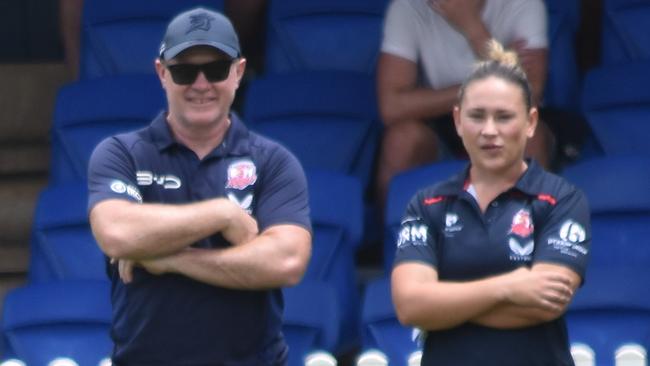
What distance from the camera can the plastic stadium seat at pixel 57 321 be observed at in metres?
5.76

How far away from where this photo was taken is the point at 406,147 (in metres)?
6.32

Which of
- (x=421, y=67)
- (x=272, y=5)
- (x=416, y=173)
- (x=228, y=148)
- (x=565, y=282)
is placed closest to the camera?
(x=565, y=282)

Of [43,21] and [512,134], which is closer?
[512,134]

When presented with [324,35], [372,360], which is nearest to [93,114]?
[324,35]

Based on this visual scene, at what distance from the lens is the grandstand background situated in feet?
18.3

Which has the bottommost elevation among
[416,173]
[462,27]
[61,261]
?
[61,261]

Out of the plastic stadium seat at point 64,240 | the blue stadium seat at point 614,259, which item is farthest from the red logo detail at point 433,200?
the plastic stadium seat at point 64,240

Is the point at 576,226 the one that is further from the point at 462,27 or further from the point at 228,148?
the point at 462,27

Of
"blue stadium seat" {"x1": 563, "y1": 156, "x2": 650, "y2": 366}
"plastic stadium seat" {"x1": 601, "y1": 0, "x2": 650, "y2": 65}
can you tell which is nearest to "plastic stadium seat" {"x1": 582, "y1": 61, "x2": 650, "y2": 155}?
"plastic stadium seat" {"x1": 601, "y1": 0, "x2": 650, "y2": 65}

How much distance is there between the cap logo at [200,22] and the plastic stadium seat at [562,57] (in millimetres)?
2638

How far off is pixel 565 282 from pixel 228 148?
0.93m

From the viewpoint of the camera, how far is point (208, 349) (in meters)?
4.27

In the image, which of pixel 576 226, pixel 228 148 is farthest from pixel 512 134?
pixel 228 148

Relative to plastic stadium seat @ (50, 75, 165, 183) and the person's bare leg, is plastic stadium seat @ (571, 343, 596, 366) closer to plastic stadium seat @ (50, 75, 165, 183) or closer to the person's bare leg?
the person's bare leg
